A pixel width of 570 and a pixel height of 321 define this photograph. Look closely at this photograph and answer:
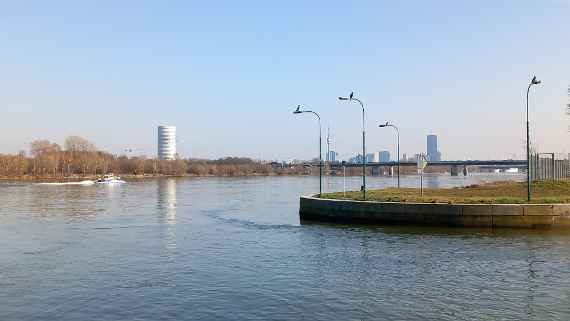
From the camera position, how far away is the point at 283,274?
21.1 metres

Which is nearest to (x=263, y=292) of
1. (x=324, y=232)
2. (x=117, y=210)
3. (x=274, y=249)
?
(x=274, y=249)

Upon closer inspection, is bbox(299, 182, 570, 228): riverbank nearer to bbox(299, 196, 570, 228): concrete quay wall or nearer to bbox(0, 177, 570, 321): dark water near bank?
bbox(299, 196, 570, 228): concrete quay wall

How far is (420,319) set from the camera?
14703 millimetres

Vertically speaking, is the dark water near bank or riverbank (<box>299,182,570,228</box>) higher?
riverbank (<box>299,182,570,228</box>)

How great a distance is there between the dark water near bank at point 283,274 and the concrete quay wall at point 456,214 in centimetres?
140

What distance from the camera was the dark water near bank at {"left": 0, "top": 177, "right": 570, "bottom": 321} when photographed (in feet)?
51.9

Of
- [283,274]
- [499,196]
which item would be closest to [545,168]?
[499,196]

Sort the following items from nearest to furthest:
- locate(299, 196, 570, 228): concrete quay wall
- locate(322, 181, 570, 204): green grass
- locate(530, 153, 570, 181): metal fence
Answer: locate(299, 196, 570, 228): concrete quay wall, locate(322, 181, 570, 204): green grass, locate(530, 153, 570, 181): metal fence

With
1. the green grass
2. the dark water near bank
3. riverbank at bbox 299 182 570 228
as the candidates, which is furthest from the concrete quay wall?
the green grass

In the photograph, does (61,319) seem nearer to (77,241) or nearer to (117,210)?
(77,241)

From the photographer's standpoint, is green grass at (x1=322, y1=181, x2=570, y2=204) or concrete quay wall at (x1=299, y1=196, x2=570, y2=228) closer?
concrete quay wall at (x1=299, y1=196, x2=570, y2=228)

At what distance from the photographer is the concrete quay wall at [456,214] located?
33.9 meters

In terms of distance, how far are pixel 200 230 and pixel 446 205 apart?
1642cm

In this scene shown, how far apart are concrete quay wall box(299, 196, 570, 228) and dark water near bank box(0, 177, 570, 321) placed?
1.40m
